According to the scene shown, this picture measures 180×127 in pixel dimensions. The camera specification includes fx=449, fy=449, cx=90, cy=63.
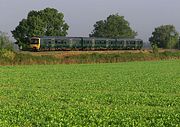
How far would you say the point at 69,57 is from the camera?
84.9 metres

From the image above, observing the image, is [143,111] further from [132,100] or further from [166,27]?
[166,27]

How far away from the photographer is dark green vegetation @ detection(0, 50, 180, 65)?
3100 inches

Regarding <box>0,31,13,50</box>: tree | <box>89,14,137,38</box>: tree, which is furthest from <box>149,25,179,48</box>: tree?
<box>0,31,13,50</box>: tree

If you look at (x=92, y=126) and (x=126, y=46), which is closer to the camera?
(x=92, y=126)

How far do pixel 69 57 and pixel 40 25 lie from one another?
4476cm

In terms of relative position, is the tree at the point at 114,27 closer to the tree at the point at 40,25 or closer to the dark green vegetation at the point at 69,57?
the tree at the point at 40,25

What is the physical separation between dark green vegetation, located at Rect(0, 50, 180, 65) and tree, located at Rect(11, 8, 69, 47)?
35443 mm

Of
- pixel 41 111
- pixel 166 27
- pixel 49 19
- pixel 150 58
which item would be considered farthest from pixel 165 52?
pixel 41 111

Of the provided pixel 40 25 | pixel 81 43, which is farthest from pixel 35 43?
pixel 40 25

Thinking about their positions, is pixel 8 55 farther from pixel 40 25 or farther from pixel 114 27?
pixel 114 27

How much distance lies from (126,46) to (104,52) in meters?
11.9

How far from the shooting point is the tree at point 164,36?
18238cm

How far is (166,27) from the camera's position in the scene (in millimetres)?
194125

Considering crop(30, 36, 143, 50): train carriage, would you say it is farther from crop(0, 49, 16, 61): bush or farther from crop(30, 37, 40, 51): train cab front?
crop(0, 49, 16, 61): bush
